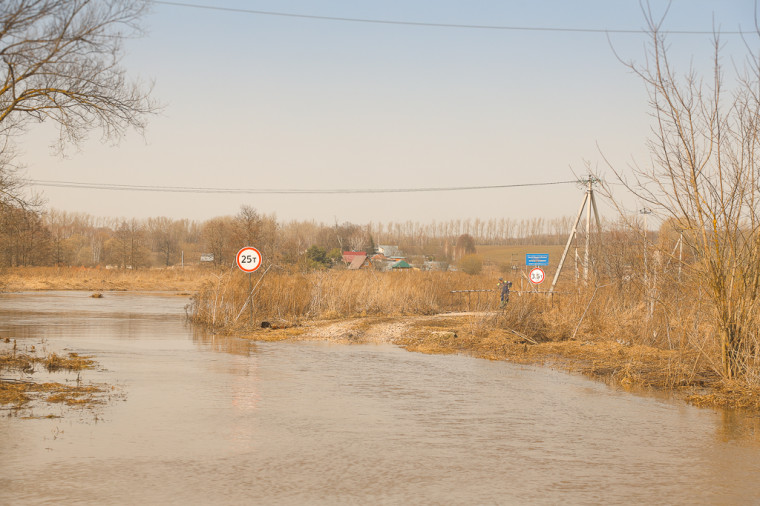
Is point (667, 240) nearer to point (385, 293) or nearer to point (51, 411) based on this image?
point (51, 411)

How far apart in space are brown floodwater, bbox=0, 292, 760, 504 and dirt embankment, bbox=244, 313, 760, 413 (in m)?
0.96

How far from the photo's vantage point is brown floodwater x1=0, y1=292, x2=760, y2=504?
22.1ft

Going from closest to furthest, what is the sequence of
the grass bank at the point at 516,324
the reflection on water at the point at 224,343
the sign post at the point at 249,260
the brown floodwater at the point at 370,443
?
1. the brown floodwater at the point at 370,443
2. the grass bank at the point at 516,324
3. the reflection on water at the point at 224,343
4. the sign post at the point at 249,260

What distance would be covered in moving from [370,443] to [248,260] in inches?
696

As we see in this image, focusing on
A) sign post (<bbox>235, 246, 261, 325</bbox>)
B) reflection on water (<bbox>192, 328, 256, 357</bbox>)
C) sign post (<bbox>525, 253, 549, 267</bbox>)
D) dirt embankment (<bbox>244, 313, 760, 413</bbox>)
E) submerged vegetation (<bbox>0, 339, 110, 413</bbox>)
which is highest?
sign post (<bbox>525, 253, 549, 267</bbox>)

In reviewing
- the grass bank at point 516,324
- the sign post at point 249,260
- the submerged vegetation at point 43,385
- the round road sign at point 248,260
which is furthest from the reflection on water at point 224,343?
the submerged vegetation at point 43,385

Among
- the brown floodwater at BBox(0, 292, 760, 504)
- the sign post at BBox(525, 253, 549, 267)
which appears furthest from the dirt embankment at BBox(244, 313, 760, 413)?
the sign post at BBox(525, 253, 549, 267)

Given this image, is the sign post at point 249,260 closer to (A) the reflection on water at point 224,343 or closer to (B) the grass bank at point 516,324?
(B) the grass bank at point 516,324

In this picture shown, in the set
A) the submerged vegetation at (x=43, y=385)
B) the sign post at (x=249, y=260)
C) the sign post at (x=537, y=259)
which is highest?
the sign post at (x=537, y=259)

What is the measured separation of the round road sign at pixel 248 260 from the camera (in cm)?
2542

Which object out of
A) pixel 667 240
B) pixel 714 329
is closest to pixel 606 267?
pixel 667 240

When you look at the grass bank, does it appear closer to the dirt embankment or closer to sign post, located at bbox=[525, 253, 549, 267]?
the dirt embankment

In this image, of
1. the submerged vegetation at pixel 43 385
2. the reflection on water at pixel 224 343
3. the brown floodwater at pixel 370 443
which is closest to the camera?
the brown floodwater at pixel 370 443

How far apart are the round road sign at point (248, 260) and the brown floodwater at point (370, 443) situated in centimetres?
1018
